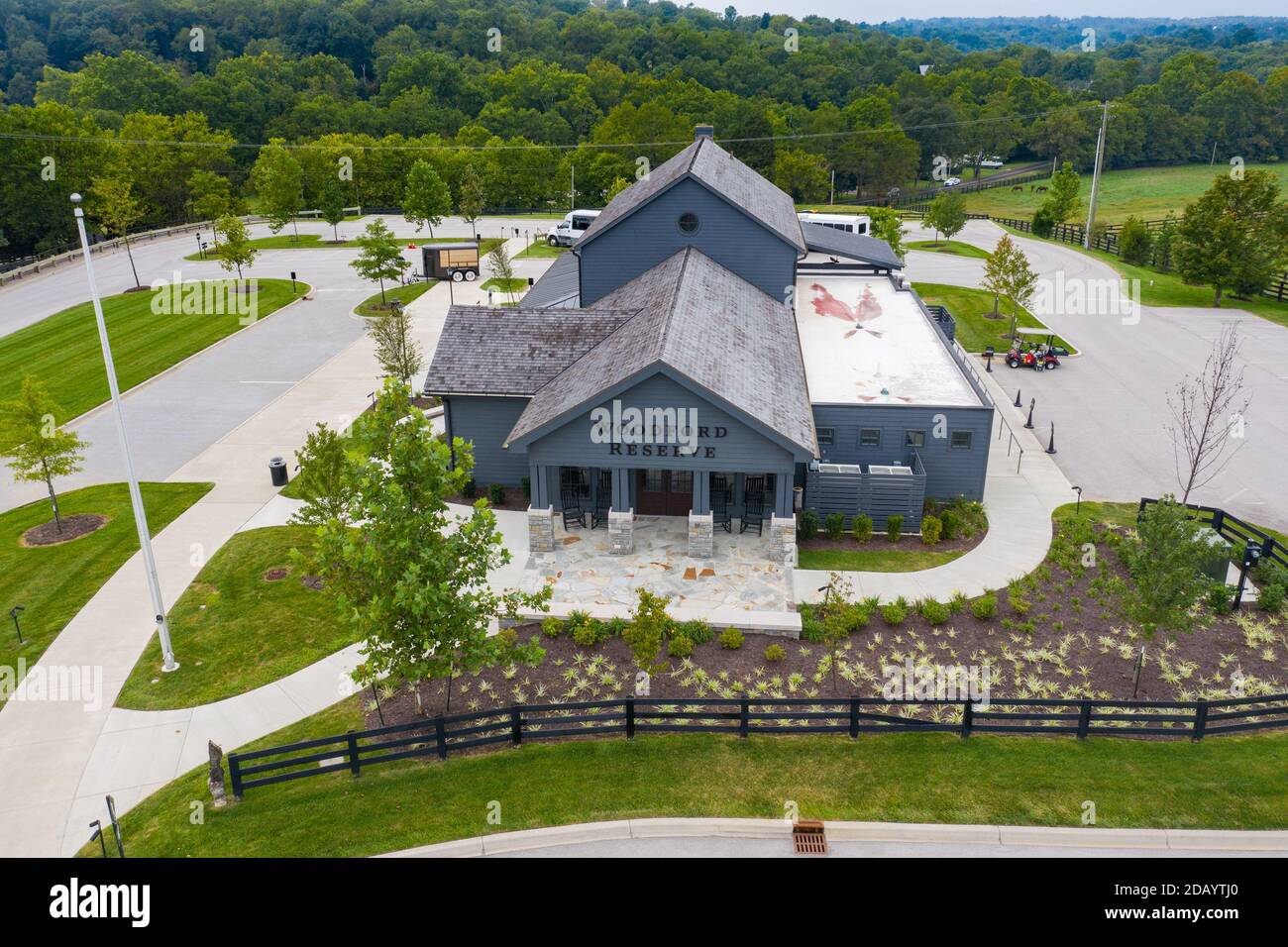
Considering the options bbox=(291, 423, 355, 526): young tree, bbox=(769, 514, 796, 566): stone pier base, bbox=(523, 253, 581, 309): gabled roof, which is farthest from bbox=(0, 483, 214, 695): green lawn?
bbox=(769, 514, 796, 566): stone pier base

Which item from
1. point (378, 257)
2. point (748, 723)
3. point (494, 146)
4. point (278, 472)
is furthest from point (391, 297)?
point (748, 723)

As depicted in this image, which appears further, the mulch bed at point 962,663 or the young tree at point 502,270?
the young tree at point 502,270

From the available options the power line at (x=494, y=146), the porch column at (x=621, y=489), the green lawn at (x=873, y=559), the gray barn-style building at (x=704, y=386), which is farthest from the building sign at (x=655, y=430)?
the power line at (x=494, y=146)

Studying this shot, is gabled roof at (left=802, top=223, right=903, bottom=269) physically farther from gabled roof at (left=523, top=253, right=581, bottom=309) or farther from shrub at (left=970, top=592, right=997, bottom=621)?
shrub at (left=970, top=592, right=997, bottom=621)

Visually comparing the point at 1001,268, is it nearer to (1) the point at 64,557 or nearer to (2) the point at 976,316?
(2) the point at 976,316

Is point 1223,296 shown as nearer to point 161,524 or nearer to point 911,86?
point 161,524

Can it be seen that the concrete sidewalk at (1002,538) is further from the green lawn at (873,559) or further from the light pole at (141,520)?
the light pole at (141,520)

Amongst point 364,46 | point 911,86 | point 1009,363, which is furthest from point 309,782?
point 364,46
